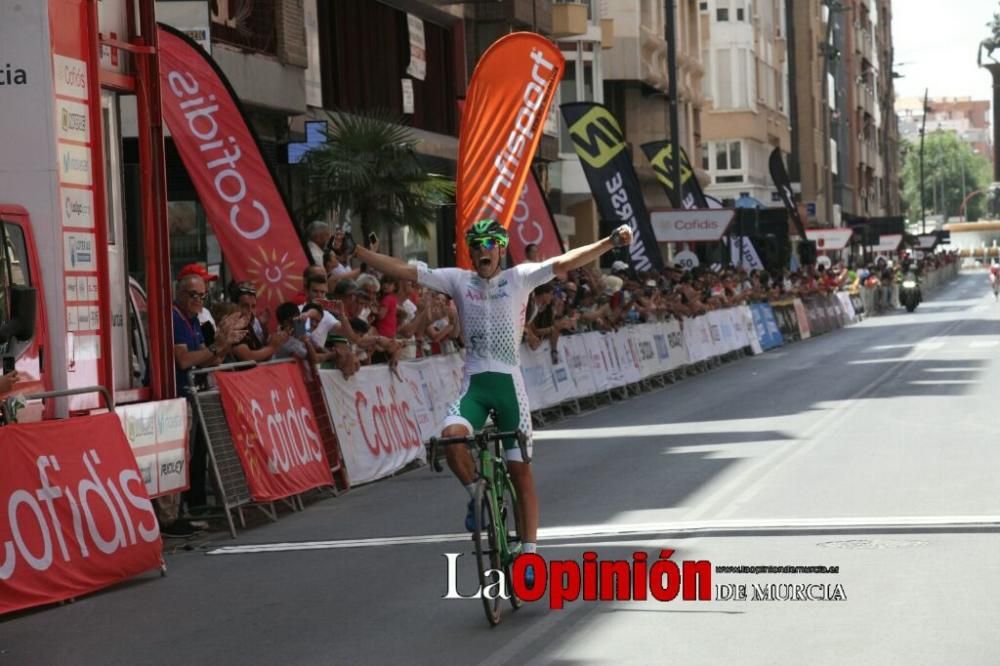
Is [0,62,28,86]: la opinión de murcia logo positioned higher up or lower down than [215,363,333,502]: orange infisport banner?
higher up

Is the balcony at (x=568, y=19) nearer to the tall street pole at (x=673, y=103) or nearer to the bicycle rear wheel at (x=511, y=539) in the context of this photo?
the tall street pole at (x=673, y=103)

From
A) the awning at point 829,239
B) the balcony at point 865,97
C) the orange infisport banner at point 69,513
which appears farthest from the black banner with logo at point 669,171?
the balcony at point 865,97

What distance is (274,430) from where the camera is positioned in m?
15.5

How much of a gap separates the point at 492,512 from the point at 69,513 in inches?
121

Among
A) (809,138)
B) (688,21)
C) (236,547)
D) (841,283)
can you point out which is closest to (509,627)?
(236,547)

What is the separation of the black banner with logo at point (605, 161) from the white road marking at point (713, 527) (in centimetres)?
2154

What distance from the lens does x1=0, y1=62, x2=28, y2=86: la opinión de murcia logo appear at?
41.1ft

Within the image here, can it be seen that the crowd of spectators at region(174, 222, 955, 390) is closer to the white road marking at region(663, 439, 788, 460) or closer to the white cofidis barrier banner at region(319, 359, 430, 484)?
the white cofidis barrier banner at region(319, 359, 430, 484)

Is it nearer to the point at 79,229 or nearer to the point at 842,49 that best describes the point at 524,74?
the point at 79,229

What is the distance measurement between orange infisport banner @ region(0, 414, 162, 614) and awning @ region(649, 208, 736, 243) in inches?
1057

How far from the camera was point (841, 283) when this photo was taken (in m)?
63.7

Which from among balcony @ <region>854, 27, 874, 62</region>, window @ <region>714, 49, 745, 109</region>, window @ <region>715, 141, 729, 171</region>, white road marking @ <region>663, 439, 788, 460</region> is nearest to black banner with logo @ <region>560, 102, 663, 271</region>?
white road marking @ <region>663, 439, 788, 460</region>

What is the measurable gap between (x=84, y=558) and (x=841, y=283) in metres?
53.8

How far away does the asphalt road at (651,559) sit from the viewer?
888cm
